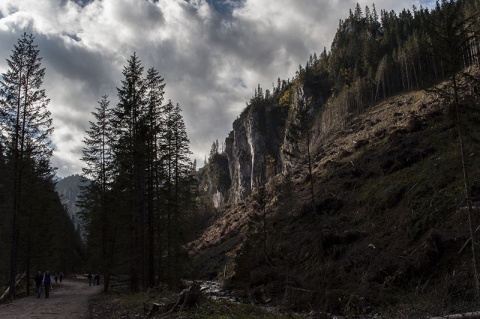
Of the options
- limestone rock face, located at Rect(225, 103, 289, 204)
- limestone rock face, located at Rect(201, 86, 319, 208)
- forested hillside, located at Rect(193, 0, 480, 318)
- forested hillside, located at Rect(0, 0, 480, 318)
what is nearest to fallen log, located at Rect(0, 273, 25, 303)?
forested hillside, located at Rect(0, 0, 480, 318)

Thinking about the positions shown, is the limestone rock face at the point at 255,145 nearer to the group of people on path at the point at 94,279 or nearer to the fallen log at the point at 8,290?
the group of people on path at the point at 94,279

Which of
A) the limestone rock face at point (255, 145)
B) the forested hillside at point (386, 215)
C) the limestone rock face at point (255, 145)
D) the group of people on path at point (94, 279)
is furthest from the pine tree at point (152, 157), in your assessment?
the limestone rock face at point (255, 145)

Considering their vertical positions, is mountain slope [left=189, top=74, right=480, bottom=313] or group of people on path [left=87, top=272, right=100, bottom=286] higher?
mountain slope [left=189, top=74, right=480, bottom=313]

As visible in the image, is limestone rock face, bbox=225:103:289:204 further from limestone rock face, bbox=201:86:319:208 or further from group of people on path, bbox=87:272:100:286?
group of people on path, bbox=87:272:100:286

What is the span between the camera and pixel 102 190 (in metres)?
24.0

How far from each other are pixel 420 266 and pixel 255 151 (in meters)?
141

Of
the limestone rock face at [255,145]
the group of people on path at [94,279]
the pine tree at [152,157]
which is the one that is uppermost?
the limestone rock face at [255,145]

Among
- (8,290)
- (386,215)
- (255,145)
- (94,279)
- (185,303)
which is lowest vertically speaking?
(94,279)

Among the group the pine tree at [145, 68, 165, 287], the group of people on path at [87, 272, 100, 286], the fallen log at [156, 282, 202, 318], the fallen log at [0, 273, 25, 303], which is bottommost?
the group of people on path at [87, 272, 100, 286]

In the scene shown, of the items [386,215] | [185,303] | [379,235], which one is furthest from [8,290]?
[386,215]

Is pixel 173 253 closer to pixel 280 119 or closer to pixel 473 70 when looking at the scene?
pixel 473 70

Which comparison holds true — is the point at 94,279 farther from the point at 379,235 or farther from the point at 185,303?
the point at 185,303

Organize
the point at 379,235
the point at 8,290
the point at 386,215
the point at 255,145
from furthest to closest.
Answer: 1. the point at 255,145
2. the point at 386,215
3. the point at 379,235
4. the point at 8,290

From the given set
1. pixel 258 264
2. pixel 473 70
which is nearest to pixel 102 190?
pixel 258 264
